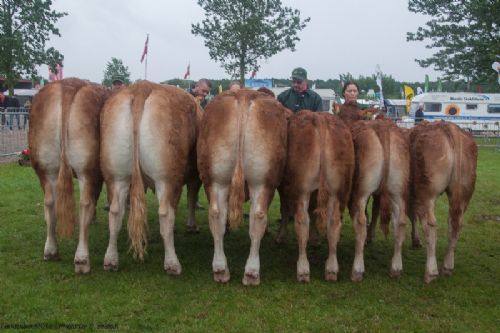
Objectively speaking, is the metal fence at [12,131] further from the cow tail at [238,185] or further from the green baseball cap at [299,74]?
the cow tail at [238,185]

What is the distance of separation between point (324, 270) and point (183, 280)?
5.83 ft

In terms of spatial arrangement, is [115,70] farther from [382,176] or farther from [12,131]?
[382,176]

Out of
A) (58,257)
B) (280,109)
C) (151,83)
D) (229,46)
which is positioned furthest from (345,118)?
(229,46)

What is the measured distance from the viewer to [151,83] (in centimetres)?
532

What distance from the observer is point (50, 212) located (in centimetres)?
564

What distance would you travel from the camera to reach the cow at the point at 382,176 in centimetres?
530

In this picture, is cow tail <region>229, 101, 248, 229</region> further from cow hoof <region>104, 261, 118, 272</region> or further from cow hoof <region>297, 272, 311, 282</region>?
cow hoof <region>104, 261, 118, 272</region>

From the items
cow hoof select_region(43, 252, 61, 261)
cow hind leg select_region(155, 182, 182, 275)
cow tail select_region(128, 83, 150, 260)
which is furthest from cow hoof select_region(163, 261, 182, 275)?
cow hoof select_region(43, 252, 61, 261)

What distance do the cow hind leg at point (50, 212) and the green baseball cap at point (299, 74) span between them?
12.6ft

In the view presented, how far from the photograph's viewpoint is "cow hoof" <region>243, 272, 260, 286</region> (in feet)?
16.7

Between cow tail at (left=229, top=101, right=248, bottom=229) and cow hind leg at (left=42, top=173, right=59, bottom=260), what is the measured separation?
86.8 inches

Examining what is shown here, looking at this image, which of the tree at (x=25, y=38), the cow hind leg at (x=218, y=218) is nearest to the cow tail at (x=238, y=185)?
the cow hind leg at (x=218, y=218)

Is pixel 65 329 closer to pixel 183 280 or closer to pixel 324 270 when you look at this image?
pixel 183 280

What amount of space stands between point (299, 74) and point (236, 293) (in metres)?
3.76
